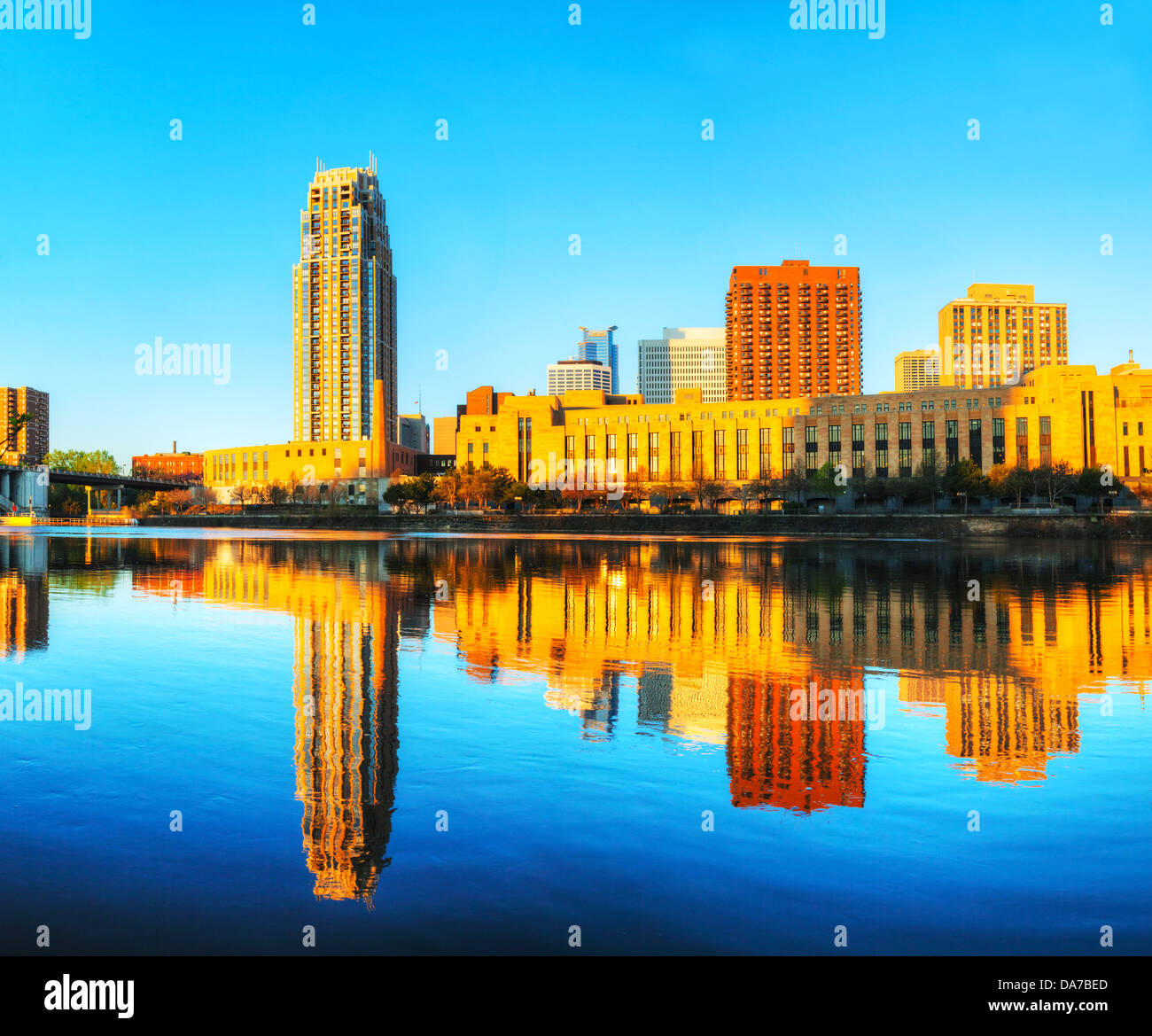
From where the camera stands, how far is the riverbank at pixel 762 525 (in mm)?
77250

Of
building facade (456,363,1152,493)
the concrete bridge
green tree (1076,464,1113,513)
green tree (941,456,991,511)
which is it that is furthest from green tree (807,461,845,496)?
the concrete bridge

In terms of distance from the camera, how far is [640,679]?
40.9 ft

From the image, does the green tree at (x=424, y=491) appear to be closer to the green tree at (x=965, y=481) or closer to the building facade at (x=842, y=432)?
the building facade at (x=842, y=432)

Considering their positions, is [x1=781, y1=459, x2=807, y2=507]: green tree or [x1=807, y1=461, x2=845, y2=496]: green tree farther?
[x1=807, y1=461, x2=845, y2=496]: green tree

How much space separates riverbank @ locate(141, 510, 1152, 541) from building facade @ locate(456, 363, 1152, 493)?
25.0 metres

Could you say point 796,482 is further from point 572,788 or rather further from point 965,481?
point 572,788

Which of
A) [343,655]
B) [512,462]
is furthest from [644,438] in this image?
[343,655]

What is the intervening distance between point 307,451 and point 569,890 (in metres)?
195

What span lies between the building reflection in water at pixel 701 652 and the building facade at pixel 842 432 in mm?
86909

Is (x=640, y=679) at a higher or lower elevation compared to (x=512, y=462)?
lower

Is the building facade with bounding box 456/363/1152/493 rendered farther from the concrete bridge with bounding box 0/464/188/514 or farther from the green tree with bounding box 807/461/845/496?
the concrete bridge with bounding box 0/464/188/514

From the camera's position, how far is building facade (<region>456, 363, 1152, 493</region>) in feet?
366

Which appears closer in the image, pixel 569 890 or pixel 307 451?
pixel 569 890
